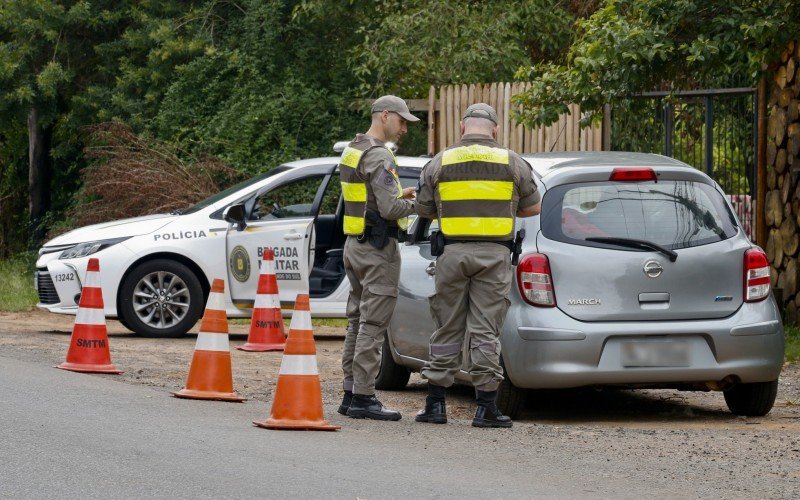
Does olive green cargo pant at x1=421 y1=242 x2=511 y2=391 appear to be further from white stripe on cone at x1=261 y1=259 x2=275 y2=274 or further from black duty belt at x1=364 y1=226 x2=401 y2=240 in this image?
white stripe on cone at x1=261 y1=259 x2=275 y2=274

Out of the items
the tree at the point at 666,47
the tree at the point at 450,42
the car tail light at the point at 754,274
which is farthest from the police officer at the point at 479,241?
the tree at the point at 450,42

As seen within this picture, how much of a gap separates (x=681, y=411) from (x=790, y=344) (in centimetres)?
326

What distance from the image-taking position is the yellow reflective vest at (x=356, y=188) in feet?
28.2

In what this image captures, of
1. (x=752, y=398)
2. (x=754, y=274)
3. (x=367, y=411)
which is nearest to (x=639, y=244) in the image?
(x=754, y=274)

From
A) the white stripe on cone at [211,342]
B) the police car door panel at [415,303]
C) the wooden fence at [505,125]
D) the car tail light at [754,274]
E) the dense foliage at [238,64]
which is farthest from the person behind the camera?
the dense foliage at [238,64]

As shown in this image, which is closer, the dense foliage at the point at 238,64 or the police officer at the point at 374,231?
the police officer at the point at 374,231

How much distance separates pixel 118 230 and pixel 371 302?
5.86m

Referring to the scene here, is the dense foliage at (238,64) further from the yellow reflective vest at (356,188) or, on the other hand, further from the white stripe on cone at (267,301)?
the yellow reflective vest at (356,188)

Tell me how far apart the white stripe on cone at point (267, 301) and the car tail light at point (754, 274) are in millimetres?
4836

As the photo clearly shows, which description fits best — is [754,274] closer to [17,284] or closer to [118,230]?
[118,230]

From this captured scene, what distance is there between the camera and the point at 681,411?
9.51 metres

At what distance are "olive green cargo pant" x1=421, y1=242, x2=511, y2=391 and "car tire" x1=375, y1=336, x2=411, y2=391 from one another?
1840 mm

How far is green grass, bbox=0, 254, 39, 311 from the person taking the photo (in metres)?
17.0

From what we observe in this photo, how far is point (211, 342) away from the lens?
9.09 meters
